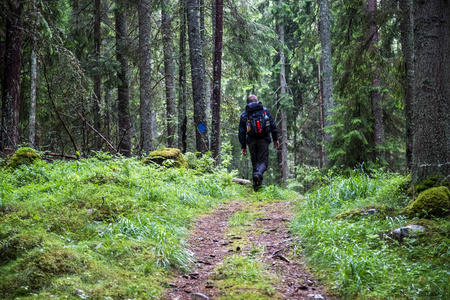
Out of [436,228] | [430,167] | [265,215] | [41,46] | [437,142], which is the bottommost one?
[265,215]

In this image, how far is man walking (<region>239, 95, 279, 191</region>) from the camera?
874cm

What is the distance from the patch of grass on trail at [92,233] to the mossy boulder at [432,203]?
2.97m

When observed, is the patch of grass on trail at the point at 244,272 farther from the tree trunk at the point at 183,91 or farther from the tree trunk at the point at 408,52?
the tree trunk at the point at 183,91

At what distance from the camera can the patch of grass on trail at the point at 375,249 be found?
3.05 m

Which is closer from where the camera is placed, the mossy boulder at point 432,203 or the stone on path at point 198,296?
the stone on path at point 198,296

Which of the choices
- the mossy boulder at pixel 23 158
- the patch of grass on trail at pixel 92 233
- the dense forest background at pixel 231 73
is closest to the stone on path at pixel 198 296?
the patch of grass on trail at pixel 92 233

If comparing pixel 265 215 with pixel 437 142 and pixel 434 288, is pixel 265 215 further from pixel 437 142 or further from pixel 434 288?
pixel 434 288

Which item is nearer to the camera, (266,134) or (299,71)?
(266,134)

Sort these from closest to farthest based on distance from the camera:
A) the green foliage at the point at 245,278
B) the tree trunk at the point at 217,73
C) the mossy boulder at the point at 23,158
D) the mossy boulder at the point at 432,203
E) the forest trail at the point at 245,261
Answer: the green foliage at the point at 245,278
the forest trail at the point at 245,261
the mossy boulder at the point at 432,203
the mossy boulder at the point at 23,158
the tree trunk at the point at 217,73

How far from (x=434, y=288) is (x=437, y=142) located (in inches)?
91.5

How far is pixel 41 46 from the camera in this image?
874 centimetres

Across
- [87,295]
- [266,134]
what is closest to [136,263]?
[87,295]

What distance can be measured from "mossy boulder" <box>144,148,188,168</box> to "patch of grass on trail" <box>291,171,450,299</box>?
15.5ft

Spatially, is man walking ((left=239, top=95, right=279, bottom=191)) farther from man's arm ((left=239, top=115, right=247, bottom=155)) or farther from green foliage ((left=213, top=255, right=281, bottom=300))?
green foliage ((left=213, top=255, right=281, bottom=300))
